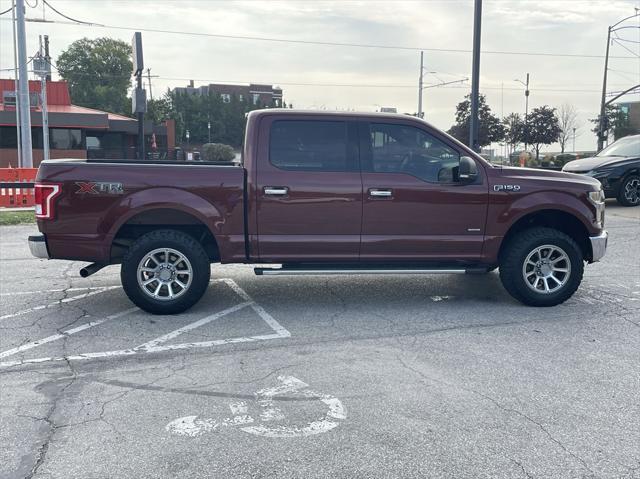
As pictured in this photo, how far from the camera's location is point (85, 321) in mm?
6125

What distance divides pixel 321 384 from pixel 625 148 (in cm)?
1407

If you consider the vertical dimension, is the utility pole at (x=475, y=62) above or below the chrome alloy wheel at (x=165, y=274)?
above

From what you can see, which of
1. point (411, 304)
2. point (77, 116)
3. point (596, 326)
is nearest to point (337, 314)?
point (411, 304)

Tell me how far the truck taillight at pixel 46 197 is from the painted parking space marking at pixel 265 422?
3.04m

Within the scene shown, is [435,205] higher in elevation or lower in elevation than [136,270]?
higher

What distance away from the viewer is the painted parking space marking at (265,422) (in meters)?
3.78

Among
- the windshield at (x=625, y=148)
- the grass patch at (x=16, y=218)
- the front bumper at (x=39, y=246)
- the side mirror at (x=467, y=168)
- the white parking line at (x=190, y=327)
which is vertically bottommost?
the white parking line at (x=190, y=327)

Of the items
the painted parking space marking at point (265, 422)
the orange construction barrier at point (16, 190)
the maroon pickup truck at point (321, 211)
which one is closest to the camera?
the painted parking space marking at point (265, 422)

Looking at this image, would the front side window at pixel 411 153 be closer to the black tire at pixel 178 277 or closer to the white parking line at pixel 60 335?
the black tire at pixel 178 277

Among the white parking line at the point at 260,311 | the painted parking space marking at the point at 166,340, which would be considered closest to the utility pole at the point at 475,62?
the white parking line at the point at 260,311

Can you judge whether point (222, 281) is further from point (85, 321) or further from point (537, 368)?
point (537, 368)

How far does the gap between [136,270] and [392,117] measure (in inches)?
118

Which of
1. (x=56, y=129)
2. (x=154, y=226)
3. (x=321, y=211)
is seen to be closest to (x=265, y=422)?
(x=321, y=211)

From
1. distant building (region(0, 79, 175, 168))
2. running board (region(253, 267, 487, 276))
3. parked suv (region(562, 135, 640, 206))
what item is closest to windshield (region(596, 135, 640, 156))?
parked suv (region(562, 135, 640, 206))
